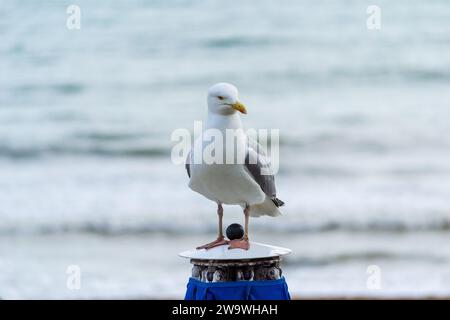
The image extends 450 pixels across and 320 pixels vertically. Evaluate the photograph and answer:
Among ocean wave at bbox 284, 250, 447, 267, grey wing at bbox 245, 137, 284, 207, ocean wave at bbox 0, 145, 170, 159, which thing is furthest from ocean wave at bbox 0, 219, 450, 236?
grey wing at bbox 245, 137, 284, 207

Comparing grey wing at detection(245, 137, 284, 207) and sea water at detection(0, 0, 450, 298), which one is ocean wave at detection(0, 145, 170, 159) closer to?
sea water at detection(0, 0, 450, 298)

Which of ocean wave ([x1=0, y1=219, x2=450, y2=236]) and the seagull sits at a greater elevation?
ocean wave ([x1=0, y1=219, x2=450, y2=236])

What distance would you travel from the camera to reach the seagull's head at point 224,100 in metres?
3.11

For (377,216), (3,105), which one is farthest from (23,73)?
(377,216)

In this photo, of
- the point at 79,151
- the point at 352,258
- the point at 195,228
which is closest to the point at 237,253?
the point at 352,258

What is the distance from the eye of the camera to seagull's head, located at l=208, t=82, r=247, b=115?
10.2 feet

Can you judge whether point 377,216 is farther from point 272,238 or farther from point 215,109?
point 215,109

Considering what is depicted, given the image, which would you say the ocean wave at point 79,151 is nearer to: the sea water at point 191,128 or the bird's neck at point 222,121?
the sea water at point 191,128

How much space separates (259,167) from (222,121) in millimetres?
195

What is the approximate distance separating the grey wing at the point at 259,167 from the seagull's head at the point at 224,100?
→ 15 cm

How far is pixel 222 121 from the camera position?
314 centimetres

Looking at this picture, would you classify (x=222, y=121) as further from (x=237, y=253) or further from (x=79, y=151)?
(x=79, y=151)
